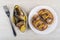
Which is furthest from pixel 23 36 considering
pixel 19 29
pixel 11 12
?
pixel 11 12

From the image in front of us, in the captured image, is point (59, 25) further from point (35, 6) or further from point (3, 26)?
point (3, 26)

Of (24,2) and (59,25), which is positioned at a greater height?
(24,2)

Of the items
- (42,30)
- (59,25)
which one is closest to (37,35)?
(42,30)

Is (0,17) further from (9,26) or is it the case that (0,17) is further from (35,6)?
(35,6)

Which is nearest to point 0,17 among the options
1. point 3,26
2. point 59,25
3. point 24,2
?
point 3,26

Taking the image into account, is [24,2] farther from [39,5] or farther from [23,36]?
[23,36]

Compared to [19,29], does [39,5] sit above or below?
above

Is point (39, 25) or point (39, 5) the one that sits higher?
point (39, 5)
